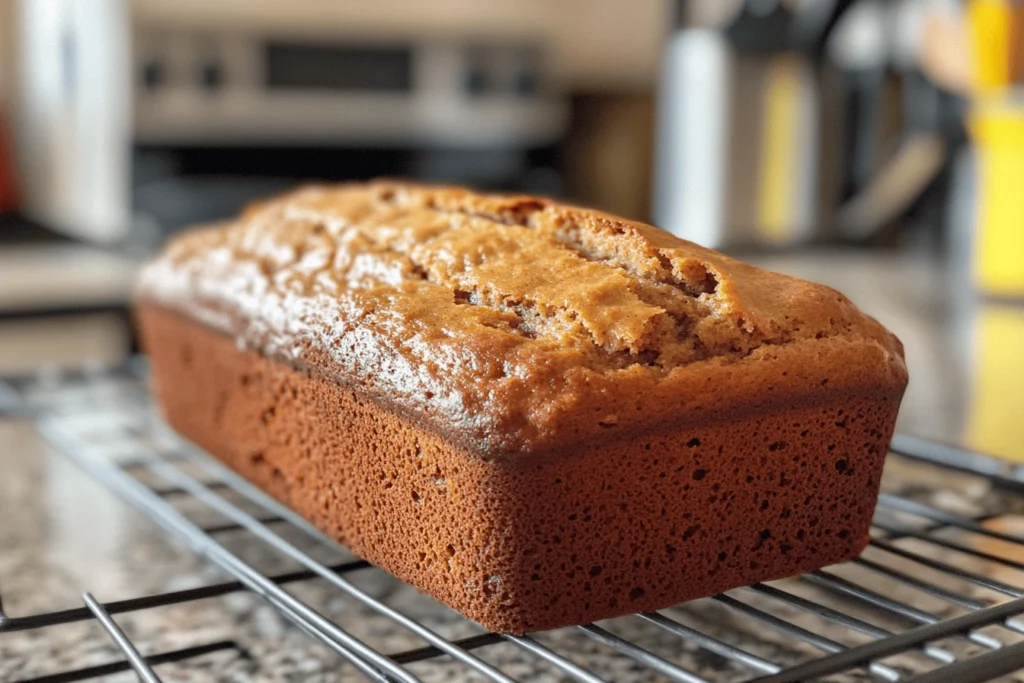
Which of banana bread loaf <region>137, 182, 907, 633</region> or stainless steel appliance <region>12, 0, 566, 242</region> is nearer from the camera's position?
banana bread loaf <region>137, 182, 907, 633</region>

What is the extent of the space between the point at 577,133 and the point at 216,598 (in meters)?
2.92

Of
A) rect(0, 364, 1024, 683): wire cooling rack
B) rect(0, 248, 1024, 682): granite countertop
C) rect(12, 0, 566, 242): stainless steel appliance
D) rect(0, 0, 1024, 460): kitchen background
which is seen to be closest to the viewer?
rect(0, 364, 1024, 683): wire cooling rack

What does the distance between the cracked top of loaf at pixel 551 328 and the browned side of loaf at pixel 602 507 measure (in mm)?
21

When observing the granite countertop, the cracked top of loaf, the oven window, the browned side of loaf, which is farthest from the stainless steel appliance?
the browned side of loaf

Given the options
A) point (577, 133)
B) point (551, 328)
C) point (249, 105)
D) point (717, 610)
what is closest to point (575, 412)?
point (551, 328)

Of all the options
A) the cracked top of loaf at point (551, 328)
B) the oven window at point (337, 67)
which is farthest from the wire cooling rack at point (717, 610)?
the oven window at point (337, 67)

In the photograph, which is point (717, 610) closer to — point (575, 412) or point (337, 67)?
point (575, 412)

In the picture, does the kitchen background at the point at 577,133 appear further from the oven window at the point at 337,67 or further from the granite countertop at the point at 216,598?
the granite countertop at the point at 216,598

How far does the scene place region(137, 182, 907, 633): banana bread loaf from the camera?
0.63 m

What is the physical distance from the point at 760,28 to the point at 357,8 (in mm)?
1415

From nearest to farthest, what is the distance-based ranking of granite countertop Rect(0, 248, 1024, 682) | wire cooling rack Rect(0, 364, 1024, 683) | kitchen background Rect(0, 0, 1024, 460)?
wire cooling rack Rect(0, 364, 1024, 683) < granite countertop Rect(0, 248, 1024, 682) < kitchen background Rect(0, 0, 1024, 460)

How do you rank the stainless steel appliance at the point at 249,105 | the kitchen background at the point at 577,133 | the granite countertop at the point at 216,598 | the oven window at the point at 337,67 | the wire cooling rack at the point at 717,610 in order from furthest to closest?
the oven window at the point at 337,67
the stainless steel appliance at the point at 249,105
the kitchen background at the point at 577,133
the granite countertop at the point at 216,598
the wire cooling rack at the point at 717,610

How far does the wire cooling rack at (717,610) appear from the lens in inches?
21.7

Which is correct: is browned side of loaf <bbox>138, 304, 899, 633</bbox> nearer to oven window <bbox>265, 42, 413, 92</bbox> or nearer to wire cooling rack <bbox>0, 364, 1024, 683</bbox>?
wire cooling rack <bbox>0, 364, 1024, 683</bbox>
